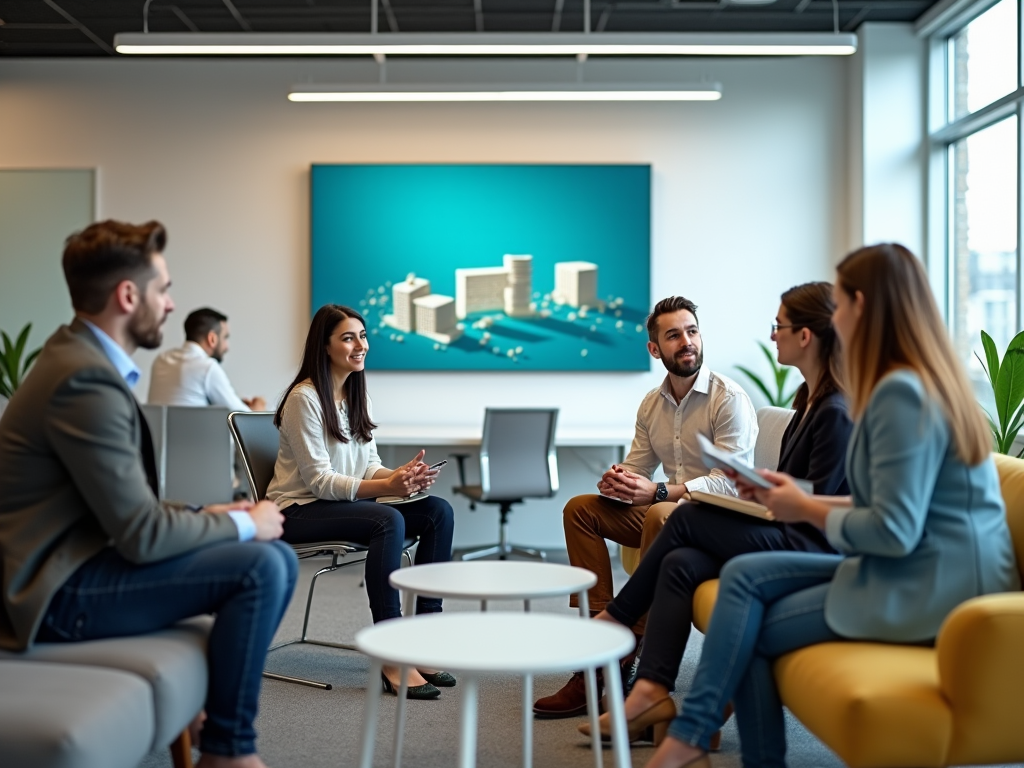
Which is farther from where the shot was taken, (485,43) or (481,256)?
(481,256)

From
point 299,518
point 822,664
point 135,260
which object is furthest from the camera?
point 299,518

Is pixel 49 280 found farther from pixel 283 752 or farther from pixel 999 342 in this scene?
pixel 999 342

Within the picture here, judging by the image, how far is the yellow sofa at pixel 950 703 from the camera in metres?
1.78

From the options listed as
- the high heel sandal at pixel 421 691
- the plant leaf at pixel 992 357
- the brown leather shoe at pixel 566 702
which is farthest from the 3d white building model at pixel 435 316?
the brown leather shoe at pixel 566 702

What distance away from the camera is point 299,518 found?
11.1 feet

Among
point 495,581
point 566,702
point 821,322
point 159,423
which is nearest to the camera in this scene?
point 495,581

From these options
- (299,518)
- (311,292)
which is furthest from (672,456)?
(311,292)

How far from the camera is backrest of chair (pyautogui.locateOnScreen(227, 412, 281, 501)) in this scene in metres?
3.53

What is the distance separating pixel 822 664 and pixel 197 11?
5.09 meters

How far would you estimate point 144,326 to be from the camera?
2.15m

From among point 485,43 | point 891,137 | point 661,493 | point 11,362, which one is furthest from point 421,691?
point 891,137

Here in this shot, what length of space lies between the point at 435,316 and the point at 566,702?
3.56 metres

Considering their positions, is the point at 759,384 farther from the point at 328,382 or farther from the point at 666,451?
the point at 328,382

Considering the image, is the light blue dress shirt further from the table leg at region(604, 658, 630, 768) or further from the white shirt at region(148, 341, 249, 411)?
the white shirt at region(148, 341, 249, 411)
